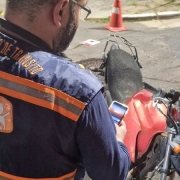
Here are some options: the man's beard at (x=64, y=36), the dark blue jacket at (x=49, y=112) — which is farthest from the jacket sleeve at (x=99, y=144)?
the man's beard at (x=64, y=36)

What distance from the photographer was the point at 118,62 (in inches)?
142

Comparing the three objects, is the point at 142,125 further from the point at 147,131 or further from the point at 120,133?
the point at 120,133

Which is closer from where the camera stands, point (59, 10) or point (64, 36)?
point (59, 10)

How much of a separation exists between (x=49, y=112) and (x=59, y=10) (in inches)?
14.9

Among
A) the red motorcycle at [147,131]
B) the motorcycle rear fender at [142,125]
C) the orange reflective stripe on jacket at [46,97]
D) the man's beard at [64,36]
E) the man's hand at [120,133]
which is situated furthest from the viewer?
the motorcycle rear fender at [142,125]

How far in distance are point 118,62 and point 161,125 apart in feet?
2.97

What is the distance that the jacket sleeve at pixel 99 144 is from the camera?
1618mm

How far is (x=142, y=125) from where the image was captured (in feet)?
9.63

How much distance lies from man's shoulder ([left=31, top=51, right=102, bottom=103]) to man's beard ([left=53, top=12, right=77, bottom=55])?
14 cm

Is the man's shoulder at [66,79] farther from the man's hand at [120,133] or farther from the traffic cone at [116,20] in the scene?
the traffic cone at [116,20]

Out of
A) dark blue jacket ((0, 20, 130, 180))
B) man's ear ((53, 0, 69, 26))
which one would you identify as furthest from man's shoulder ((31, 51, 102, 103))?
man's ear ((53, 0, 69, 26))

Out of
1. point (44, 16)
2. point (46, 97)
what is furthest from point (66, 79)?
point (44, 16)

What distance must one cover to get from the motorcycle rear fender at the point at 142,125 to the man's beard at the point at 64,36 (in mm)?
1205

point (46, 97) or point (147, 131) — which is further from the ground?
point (46, 97)
